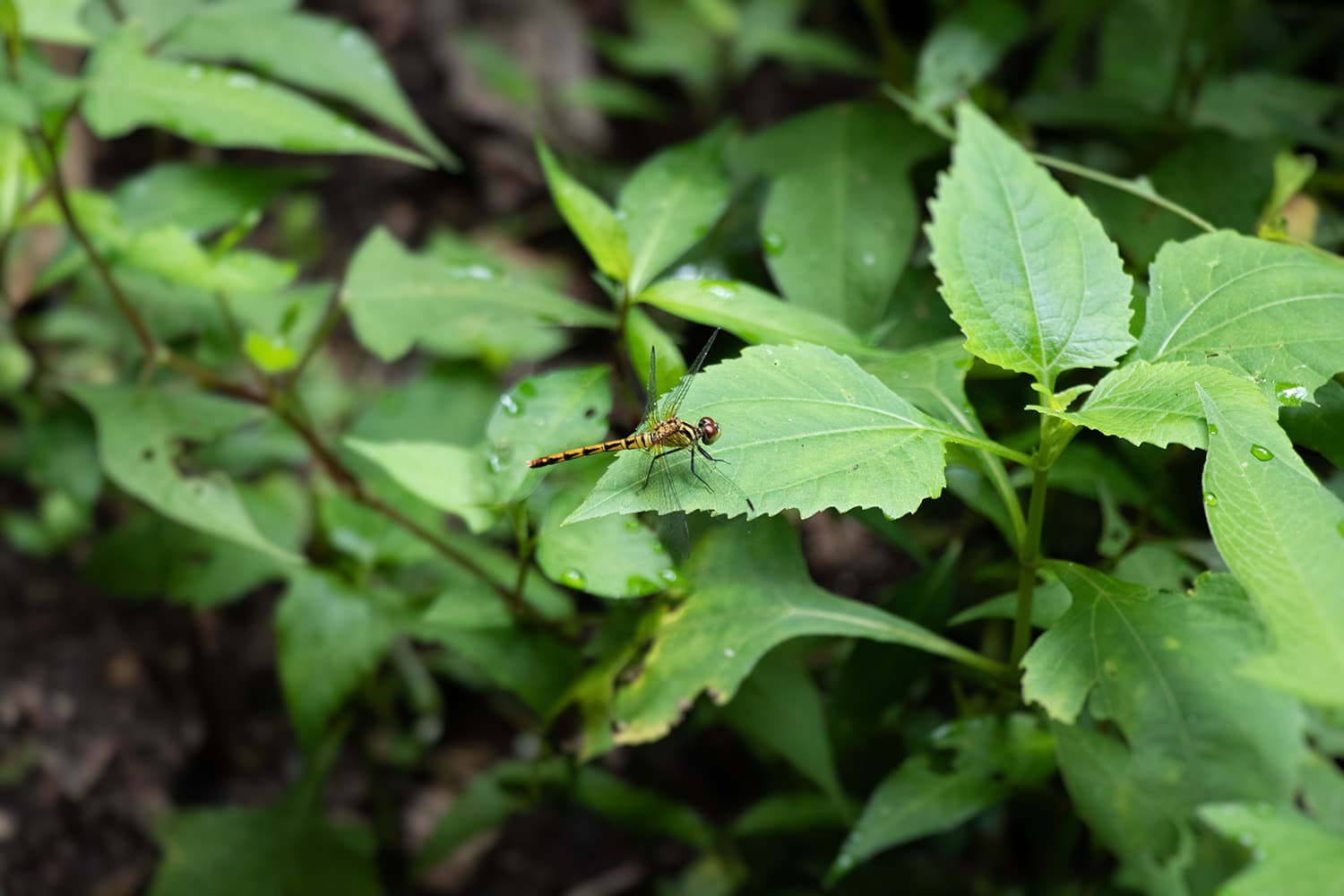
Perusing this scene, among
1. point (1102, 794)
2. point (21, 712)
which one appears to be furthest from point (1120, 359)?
point (21, 712)

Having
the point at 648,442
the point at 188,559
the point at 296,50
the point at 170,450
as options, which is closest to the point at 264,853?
the point at 188,559

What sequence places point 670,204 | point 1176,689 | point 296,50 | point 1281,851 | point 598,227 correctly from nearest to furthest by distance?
point 1281,851 < point 1176,689 < point 598,227 < point 670,204 < point 296,50

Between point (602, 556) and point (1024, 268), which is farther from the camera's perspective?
point (602, 556)

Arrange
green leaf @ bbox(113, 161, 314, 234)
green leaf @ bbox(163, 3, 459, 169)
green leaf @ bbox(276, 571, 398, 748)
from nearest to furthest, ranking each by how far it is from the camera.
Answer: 1. green leaf @ bbox(276, 571, 398, 748)
2. green leaf @ bbox(163, 3, 459, 169)
3. green leaf @ bbox(113, 161, 314, 234)

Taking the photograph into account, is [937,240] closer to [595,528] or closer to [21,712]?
[595,528]

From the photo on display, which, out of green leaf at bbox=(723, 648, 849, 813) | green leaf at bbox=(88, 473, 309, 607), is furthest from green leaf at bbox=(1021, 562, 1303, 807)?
green leaf at bbox=(88, 473, 309, 607)

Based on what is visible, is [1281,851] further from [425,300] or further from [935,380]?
[425,300]

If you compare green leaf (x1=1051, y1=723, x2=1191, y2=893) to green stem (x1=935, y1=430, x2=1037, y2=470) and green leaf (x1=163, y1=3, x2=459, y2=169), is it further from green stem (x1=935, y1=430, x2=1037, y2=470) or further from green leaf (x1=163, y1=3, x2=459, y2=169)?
green leaf (x1=163, y1=3, x2=459, y2=169)
